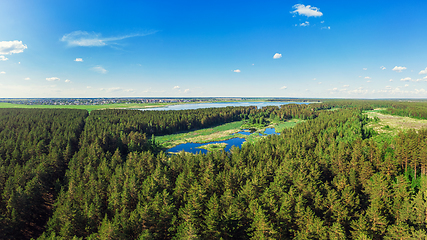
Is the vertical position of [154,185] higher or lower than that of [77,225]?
higher

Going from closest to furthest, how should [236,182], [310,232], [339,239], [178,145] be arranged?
[339,239] < [310,232] < [236,182] < [178,145]

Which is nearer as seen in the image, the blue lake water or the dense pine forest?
the dense pine forest

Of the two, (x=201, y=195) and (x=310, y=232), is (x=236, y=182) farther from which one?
(x=310, y=232)

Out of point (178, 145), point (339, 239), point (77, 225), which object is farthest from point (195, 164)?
point (178, 145)

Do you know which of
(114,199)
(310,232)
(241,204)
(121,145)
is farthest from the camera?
(121,145)

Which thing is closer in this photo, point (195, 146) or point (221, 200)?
point (221, 200)

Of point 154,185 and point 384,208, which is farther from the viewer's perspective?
point 154,185

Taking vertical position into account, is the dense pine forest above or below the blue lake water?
above

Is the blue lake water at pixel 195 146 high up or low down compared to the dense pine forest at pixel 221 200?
down

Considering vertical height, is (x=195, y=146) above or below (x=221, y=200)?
below

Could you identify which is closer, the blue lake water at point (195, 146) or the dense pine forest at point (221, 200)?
the dense pine forest at point (221, 200)
